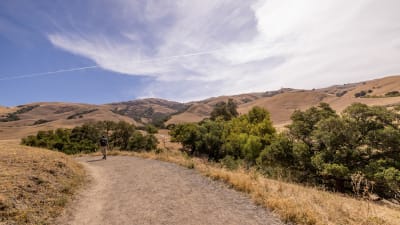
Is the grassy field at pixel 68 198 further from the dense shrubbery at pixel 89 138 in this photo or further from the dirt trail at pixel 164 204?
the dense shrubbery at pixel 89 138

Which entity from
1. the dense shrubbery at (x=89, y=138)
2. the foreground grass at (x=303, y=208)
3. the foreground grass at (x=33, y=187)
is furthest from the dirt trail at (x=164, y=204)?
the dense shrubbery at (x=89, y=138)

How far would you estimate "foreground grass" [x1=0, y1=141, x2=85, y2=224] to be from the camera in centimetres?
601

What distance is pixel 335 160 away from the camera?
2028cm

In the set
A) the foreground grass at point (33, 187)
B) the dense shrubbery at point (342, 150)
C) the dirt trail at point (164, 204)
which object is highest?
the foreground grass at point (33, 187)

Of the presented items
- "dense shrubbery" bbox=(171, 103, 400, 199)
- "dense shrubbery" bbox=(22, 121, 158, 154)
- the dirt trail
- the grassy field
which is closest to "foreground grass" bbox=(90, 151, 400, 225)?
the grassy field

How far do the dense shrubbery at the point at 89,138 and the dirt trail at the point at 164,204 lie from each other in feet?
102

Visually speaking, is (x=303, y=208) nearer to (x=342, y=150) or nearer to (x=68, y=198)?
(x=68, y=198)

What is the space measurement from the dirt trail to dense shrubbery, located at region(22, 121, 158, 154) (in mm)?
31083

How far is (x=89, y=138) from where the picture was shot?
146 feet

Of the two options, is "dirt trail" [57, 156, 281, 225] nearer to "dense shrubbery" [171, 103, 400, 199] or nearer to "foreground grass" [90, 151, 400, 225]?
"foreground grass" [90, 151, 400, 225]

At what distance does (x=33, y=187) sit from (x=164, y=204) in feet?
13.8

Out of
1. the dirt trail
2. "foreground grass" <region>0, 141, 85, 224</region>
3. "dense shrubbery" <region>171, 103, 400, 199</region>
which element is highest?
"foreground grass" <region>0, 141, 85, 224</region>

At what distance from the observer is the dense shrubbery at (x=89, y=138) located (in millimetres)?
39219

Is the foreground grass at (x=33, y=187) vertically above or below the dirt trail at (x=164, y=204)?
above
